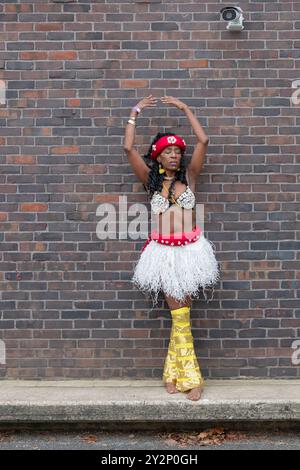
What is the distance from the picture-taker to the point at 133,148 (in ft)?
16.0

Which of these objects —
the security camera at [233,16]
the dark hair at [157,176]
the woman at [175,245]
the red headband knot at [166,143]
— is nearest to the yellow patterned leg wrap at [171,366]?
the woman at [175,245]

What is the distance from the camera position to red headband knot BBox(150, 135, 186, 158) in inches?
186

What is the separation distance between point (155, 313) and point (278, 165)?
1596 mm

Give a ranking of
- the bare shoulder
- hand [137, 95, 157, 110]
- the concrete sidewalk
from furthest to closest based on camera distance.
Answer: the bare shoulder < hand [137, 95, 157, 110] < the concrete sidewalk

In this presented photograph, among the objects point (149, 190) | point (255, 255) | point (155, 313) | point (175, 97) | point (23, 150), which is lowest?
point (155, 313)

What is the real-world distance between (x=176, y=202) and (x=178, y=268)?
A: 1.72 feet

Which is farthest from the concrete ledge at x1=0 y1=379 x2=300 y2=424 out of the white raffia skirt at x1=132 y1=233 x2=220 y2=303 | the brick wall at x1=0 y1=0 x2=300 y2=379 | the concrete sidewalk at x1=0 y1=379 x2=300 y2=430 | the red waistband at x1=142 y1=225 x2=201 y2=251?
the red waistband at x1=142 y1=225 x2=201 y2=251

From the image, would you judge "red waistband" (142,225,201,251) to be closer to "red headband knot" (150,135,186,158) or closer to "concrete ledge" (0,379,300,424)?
"red headband knot" (150,135,186,158)

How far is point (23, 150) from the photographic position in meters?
5.05

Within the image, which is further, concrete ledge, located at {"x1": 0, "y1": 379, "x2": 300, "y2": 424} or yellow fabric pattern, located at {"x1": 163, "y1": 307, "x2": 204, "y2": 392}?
yellow fabric pattern, located at {"x1": 163, "y1": 307, "x2": 204, "y2": 392}

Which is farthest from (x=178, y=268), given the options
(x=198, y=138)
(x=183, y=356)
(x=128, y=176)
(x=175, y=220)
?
(x=198, y=138)

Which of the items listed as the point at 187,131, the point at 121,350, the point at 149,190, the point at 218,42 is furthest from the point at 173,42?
the point at 121,350
